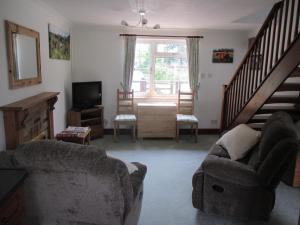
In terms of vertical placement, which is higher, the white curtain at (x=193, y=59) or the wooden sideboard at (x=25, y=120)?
the white curtain at (x=193, y=59)

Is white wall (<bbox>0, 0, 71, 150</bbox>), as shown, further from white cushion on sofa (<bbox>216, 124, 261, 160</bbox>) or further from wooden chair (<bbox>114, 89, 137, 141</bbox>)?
white cushion on sofa (<bbox>216, 124, 261, 160</bbox>)

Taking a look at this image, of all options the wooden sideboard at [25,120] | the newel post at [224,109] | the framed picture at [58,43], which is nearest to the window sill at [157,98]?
the newel post at [224,109]

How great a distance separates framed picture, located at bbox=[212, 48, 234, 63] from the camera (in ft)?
18.5

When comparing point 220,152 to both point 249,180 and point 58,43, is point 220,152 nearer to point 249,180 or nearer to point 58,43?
point 249,180

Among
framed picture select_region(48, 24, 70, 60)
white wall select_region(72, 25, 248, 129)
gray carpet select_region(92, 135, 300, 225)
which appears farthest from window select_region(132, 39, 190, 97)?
framed picture select_region(48, 24, 70, 60)

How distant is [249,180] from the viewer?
240cm

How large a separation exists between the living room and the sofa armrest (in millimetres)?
37

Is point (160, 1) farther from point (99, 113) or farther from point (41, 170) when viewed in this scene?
point (99, 113)

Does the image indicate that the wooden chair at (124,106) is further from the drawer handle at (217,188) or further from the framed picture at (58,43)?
the drawer handle at (217,188)

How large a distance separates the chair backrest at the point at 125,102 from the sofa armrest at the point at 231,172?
326 centimetres

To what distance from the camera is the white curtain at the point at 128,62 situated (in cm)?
536

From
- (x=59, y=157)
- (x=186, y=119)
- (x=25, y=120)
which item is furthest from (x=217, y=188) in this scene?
(x=186, y=119)

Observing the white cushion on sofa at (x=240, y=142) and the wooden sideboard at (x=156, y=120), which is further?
the wooden sideboard at (x=156, y=120)

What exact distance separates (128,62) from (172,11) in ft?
6.26
